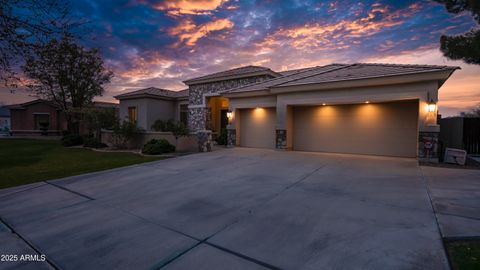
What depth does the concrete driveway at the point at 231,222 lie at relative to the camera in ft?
8.48

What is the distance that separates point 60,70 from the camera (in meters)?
20.9

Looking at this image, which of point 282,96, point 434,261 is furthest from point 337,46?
point 434,261

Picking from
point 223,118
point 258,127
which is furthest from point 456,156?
point 223,118

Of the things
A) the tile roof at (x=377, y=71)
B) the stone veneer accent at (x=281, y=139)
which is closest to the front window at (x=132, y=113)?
the stone veneer accent at (x=281, y=139)

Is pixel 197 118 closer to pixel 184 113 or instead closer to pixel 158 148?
pixel 184 113

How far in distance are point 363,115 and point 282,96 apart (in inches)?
152

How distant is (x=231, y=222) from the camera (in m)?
3.54

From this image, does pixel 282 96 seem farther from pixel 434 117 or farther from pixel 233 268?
pixel 233 268

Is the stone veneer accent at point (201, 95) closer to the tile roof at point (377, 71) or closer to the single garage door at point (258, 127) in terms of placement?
the single garage door at point (258, 127)

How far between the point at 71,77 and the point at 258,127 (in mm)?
20090

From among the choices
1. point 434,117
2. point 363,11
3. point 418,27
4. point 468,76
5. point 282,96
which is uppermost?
point 363,11

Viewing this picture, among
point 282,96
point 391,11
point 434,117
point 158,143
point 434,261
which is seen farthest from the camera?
point 158,143

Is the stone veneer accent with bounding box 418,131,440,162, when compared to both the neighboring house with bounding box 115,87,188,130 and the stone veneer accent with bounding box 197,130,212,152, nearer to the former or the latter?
the stone veneer accent with bounding box 197,130,212,152

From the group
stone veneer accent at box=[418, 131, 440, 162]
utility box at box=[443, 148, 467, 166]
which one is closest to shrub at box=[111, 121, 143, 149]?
stone veneer accent at box=[418, 131, 440, 162]
